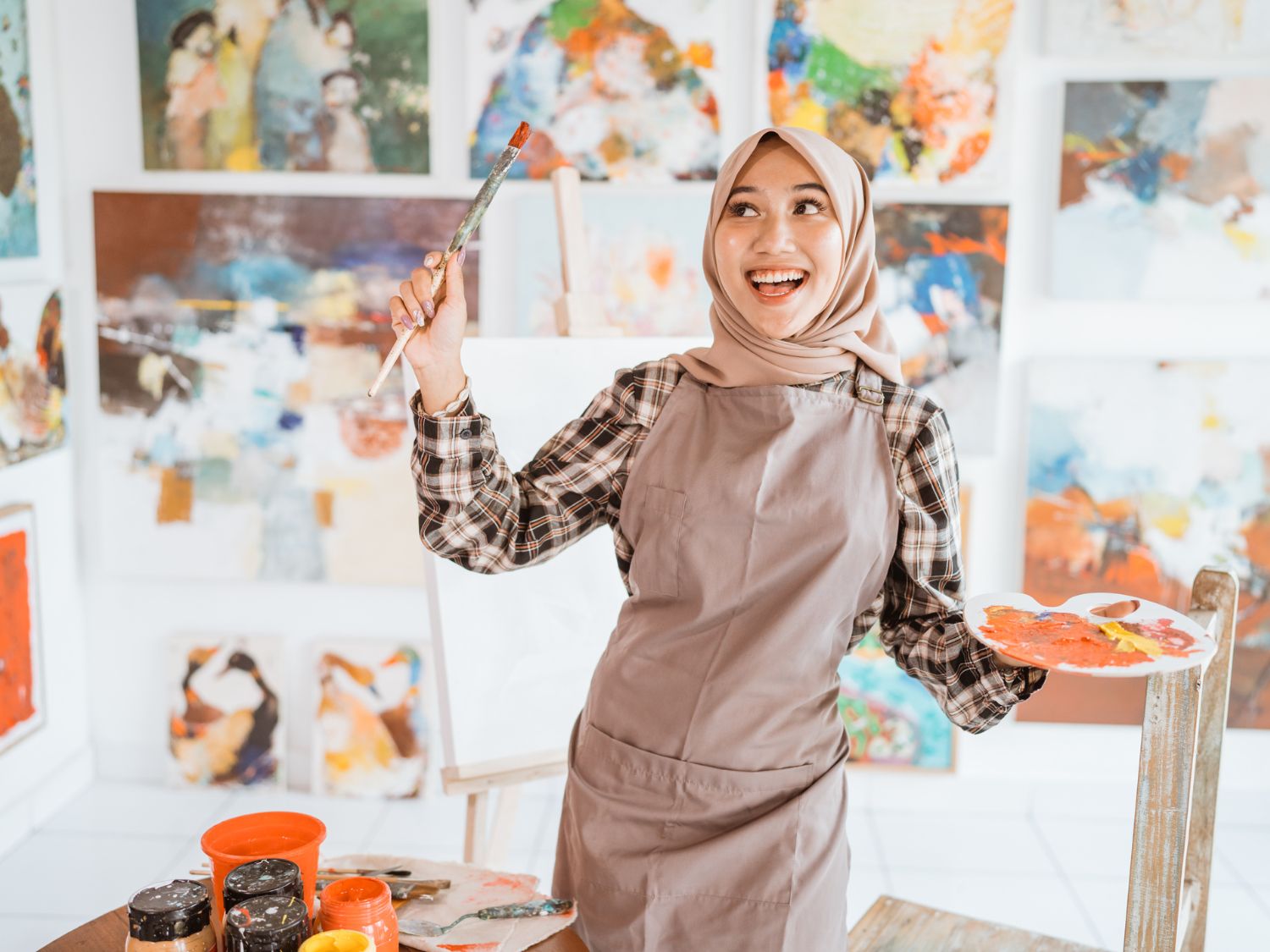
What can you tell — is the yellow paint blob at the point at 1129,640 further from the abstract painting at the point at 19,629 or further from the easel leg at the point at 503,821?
the abstract painting at the point at 19,629

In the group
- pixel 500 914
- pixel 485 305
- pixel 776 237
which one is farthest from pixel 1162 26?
pixel 500 914

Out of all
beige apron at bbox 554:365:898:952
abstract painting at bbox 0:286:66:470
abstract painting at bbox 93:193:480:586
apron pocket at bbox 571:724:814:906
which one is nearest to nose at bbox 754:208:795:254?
beige apron at bbox 554:365:898:952

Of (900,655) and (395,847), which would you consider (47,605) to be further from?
(900,655)

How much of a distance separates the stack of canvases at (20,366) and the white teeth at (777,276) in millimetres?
2090

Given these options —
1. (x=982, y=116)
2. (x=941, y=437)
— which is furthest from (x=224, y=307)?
(x=941, y=437)

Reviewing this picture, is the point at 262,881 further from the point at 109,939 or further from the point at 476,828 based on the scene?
the point at 476,828

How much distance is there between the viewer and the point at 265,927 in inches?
40.6

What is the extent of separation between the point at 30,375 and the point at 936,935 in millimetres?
Result: 2441

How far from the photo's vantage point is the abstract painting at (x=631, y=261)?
2830mm

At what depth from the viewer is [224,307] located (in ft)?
9.62

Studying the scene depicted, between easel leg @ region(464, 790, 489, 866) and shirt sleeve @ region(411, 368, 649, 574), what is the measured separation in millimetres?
705

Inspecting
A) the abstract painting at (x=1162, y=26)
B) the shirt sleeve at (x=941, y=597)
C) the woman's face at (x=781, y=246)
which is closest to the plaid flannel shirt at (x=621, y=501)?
the shirt sleeve at (x=941, y=597)

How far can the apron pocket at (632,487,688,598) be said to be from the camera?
4.45 feet

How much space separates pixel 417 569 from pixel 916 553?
1.91 m
